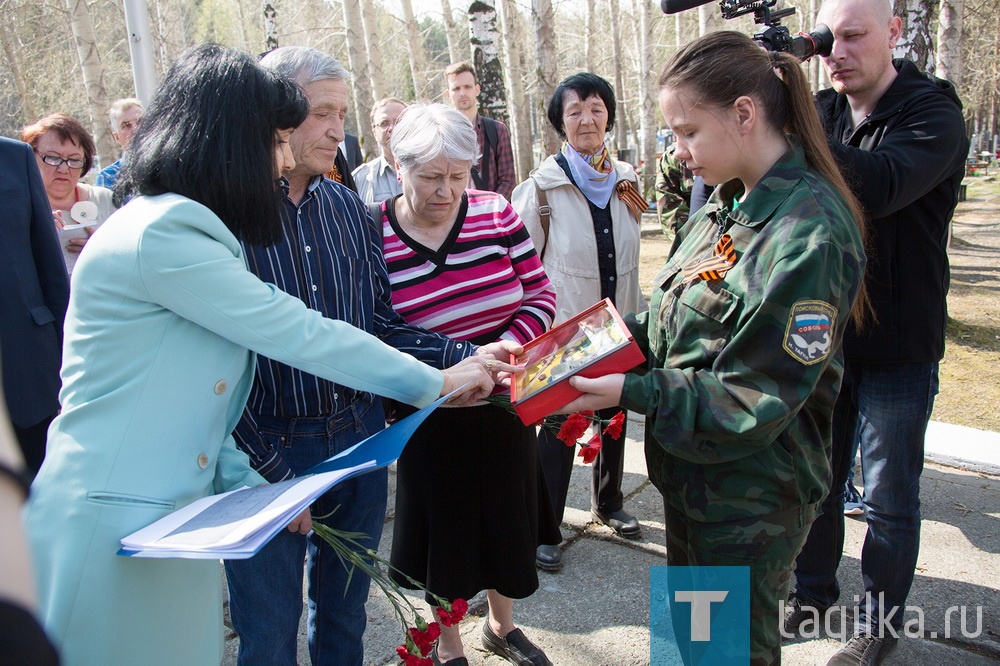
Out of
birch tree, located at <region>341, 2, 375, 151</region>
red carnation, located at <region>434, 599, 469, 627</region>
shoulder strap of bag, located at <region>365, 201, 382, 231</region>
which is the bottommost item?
red carnation, located at <region>434, 599, 469, 627</region>

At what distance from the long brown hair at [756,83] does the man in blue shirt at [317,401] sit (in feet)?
3.28

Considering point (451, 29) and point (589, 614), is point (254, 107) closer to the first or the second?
point (589, 614)

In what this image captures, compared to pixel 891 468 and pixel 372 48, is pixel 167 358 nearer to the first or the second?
pixel 891 468

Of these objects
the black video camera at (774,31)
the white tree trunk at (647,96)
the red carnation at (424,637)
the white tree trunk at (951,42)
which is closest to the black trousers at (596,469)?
the red carnation at (424,637)

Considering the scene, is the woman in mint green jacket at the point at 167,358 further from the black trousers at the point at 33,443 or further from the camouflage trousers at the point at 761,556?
the black trousers at the point at 33,443

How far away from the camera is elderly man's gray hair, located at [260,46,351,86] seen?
2.27 meters

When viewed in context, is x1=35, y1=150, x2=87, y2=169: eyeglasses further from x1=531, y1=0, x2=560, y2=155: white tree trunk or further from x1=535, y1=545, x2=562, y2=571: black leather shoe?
x1=531, y1=0, x2=560, y2=155: white tree trunk

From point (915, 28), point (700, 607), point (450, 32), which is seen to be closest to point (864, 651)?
point (700, 607)

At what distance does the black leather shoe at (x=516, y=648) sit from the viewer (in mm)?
2699

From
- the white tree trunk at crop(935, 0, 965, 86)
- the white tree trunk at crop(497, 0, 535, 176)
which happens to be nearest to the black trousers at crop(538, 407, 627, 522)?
the white tree trunk at crop(935, 0, 965, 86)

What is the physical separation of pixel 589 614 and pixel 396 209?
5.81 ft

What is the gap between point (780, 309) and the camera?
1.67 meters

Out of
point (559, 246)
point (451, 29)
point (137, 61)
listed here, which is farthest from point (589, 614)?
point (451, 29)

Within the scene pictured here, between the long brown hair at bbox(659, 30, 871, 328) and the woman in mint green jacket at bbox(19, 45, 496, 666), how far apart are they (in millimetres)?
948
